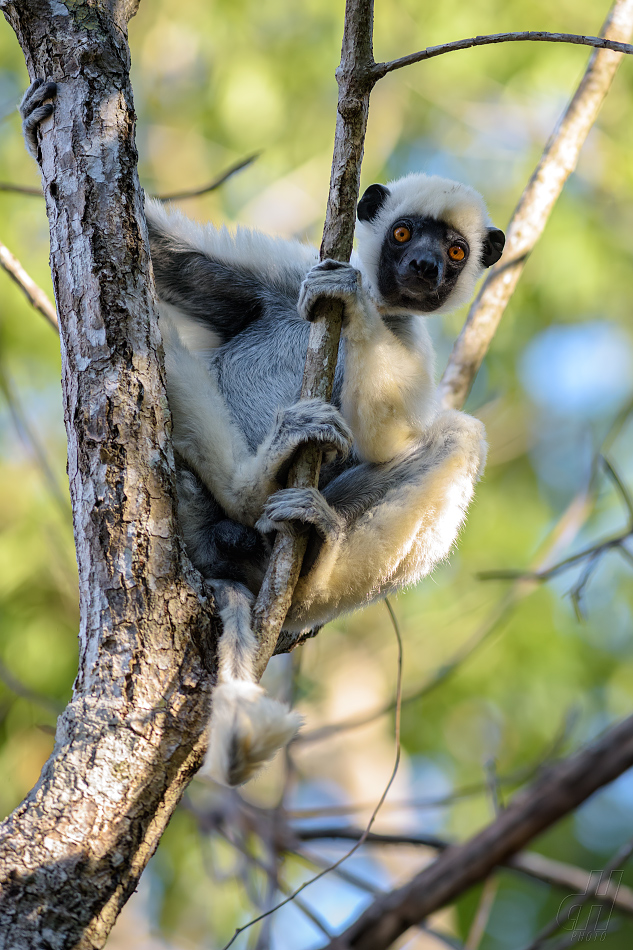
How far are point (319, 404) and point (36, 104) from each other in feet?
5.12

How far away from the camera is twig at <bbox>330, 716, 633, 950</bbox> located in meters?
1.35

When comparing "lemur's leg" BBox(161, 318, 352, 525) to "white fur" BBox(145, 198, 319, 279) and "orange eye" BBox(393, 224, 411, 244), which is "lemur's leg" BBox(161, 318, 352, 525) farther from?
"orange eye" BBox(393, 224, 411, 244)

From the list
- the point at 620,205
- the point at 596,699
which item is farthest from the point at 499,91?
the point at 596,699

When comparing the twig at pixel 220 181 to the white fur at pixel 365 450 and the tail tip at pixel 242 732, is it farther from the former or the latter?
the tail tip at pixel 242 732

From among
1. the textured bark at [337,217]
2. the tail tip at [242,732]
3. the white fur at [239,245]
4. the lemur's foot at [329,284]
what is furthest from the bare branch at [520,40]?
the tail tip at [242,732]

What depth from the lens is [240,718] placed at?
2.54 metres

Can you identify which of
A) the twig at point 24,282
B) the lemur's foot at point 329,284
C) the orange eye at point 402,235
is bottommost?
the lemur's foot at point 329,284

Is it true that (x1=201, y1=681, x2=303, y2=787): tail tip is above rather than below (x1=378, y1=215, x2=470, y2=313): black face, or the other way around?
below

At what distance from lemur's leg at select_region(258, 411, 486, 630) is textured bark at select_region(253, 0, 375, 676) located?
526 millimetres

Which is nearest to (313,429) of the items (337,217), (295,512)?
(295,512)

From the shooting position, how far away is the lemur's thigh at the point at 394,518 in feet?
12.4

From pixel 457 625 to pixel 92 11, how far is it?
21.9 feet

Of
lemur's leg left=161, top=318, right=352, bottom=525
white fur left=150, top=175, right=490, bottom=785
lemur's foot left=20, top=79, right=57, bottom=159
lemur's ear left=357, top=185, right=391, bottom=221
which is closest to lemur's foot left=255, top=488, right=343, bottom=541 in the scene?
white fur left=150, top=175, right=490, bottom=785

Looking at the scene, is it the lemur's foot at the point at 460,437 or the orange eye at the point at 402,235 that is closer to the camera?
the lemur's foot at the point at 460,437
